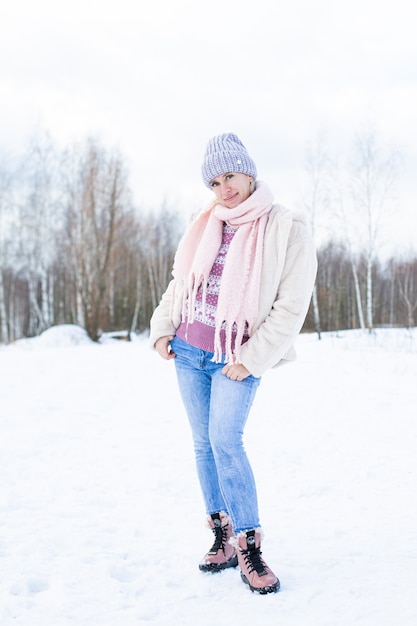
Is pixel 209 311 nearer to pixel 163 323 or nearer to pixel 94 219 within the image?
pixel 163 323

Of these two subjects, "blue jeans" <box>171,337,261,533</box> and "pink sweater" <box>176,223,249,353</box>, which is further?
"pink sweater" <box>176,223,249,353</box>

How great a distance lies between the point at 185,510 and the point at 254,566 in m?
1.20

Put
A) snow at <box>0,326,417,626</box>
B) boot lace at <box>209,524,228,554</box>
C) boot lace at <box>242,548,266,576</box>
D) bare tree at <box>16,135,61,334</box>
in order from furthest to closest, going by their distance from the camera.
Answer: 1. bare tree at <box>16,135,61,334</box>
2. boot lace at <box>209,524,228,554</box>
3. boot lace at <box>242,548,266,576</box>
4. snow at <box>0,326,417,626</box>

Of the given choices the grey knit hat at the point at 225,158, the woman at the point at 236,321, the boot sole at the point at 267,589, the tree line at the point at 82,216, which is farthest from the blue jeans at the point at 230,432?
the tree line at the point at 82,216

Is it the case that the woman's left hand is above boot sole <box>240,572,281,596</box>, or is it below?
above

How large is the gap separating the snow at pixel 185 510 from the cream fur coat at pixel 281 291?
0.89 meters

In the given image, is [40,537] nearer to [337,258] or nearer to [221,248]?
[221,248]

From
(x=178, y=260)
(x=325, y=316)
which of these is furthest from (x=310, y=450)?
(x=325, y=316)

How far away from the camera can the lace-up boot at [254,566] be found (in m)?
2.08

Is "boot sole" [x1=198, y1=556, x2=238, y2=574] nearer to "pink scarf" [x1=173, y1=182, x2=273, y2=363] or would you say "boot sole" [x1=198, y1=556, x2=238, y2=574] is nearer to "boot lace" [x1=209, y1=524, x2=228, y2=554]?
"boot lace" [x1=209, y1=524, x2=228, y2=554]

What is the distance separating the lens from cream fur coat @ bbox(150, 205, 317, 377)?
2135 mm

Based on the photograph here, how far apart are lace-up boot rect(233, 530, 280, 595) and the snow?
42 mm

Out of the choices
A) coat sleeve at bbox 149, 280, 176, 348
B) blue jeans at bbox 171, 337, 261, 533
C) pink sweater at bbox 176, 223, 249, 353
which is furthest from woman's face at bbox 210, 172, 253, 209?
blue jeans at bbox 171, 337, 261, 533

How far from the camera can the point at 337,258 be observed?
40.5 meters
